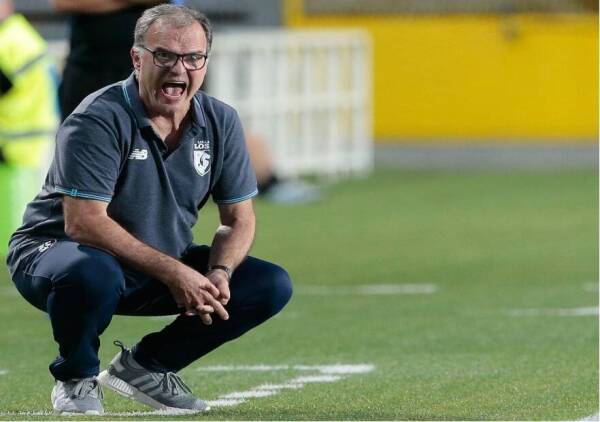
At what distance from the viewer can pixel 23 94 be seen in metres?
11.5

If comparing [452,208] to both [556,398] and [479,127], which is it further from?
[556,398]

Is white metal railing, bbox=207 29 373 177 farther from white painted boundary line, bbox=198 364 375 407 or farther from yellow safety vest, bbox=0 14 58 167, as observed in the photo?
white painted boundary line, bbox=198 364 375 407

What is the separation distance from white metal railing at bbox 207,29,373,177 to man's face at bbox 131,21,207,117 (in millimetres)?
10989

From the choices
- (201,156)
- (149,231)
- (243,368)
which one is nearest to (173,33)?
(201,156)

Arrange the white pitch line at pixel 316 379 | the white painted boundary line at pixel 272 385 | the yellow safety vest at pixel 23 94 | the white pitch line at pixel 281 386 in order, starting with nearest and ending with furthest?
1. the white painted boundary line at pixel 272 385
2. the white pitch line at pixel 281 386
3. the white pitch line at pixel 316 379
4. the yellow safety vest at pixel 23 94

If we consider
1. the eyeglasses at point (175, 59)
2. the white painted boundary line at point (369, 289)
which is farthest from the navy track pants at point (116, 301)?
the white painted boundary line at point (369, 289)

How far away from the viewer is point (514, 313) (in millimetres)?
9148

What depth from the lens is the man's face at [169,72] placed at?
5.82m

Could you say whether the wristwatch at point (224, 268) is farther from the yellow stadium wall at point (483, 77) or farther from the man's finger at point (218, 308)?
the yellow stadium wall at point (483, 77)

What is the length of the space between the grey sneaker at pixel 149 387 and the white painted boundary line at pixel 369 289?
3.96 meters

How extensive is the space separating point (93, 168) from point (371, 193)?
37.4 ft

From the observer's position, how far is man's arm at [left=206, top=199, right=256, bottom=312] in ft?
19.2

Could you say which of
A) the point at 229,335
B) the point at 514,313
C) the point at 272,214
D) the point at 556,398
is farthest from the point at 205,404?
the point at 272,214

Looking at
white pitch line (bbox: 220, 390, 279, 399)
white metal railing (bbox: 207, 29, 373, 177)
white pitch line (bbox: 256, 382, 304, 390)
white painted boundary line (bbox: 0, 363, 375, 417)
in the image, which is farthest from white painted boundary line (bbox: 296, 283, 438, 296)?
white metal railing (bbox: 207, 29, 373, 177)
